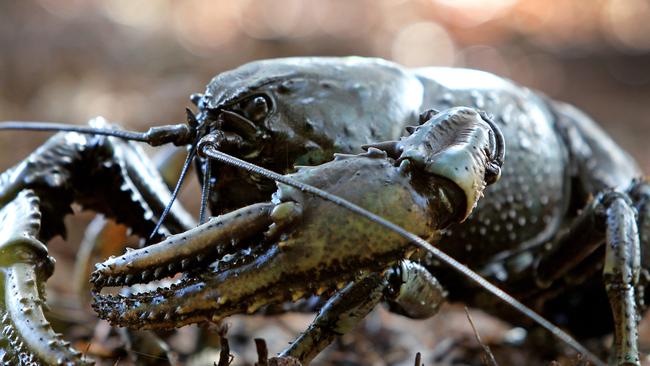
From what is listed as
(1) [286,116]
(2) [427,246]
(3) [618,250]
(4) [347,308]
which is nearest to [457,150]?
(2) [427,246]

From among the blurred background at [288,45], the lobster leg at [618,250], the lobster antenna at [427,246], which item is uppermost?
the blurred background at [288,45]

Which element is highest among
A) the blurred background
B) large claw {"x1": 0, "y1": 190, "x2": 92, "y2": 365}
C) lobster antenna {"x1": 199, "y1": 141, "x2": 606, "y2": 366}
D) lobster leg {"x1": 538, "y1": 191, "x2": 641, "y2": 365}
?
the blurred background

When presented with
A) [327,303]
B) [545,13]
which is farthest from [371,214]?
[545,13]

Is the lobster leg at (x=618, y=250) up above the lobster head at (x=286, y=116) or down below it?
below

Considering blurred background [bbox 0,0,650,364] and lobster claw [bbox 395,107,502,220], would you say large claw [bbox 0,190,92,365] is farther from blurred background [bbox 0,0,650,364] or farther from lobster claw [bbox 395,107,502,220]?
blurred background [bbox 0,0,650,364]

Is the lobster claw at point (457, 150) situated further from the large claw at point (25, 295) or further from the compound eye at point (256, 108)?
the large claw at point (25, 295)

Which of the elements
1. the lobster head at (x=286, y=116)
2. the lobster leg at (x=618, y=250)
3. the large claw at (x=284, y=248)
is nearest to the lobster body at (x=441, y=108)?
the lobster head at (x=286, y=116)

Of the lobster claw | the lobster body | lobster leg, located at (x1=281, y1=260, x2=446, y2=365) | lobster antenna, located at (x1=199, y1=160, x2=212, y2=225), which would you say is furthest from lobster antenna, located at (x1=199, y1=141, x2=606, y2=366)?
the lobster body

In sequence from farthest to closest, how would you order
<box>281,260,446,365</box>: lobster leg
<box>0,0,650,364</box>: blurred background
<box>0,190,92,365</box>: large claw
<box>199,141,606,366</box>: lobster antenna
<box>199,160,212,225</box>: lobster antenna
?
1. <box>0,0,650,364</box>: blurred background
2. <box>199,160,212,225</box>: lobster antenna
3. <box>281,260,446,365</box>: lobster leg
4. <box>0,190,92,365</box>: large claw
5. <box>199,141,606,366</box>: lobster antenna
